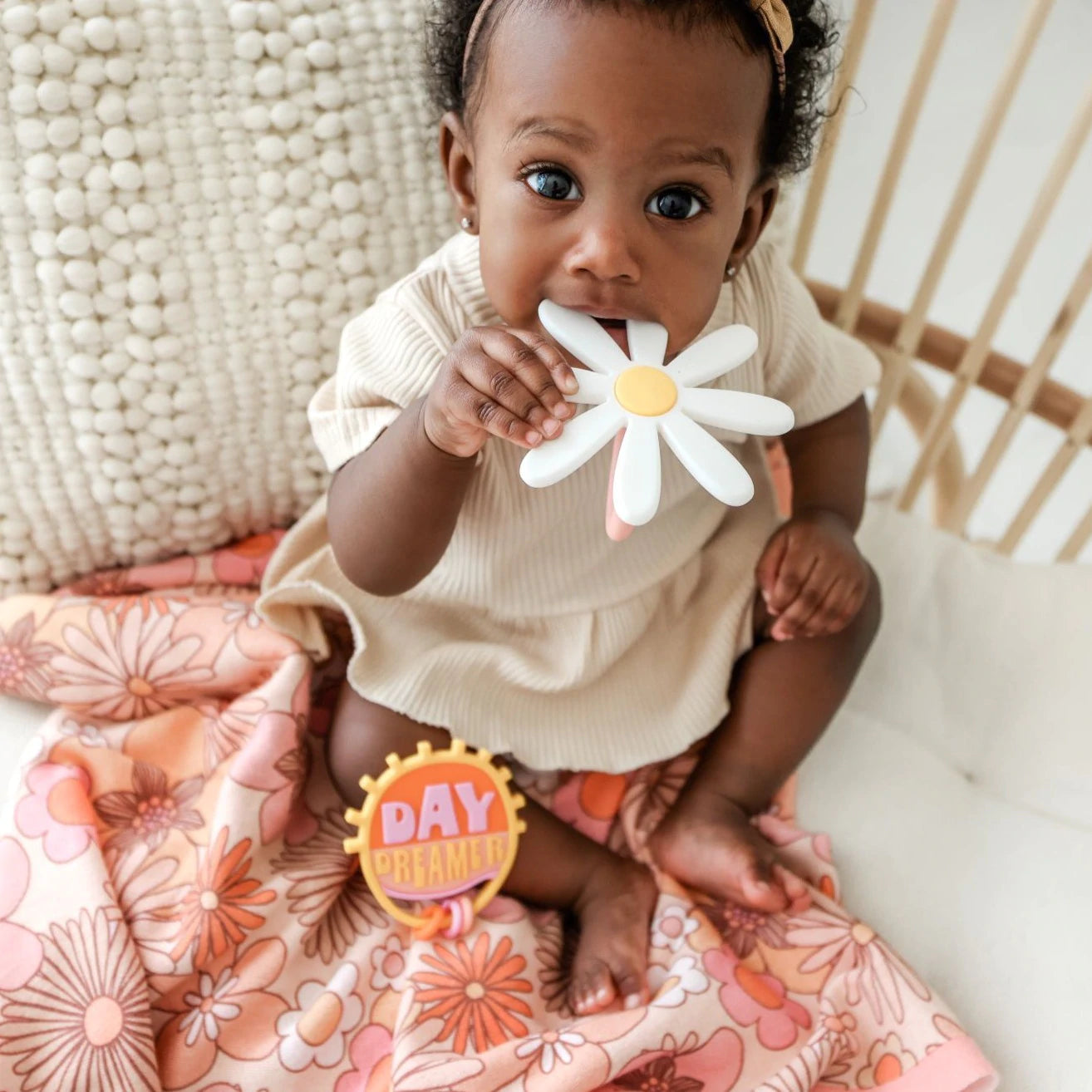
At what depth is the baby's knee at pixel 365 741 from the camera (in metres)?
0.74

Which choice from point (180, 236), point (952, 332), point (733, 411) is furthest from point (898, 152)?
point (180, 236)

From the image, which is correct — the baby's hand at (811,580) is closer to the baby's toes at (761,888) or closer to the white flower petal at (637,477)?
the baby's toes at (761,888)

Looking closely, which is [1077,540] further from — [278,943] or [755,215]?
[278,943]

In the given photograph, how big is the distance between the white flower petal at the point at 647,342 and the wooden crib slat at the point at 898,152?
0.35 meters

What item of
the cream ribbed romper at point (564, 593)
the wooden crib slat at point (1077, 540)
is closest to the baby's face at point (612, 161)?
the cream ribbed romper at point (564, 593)

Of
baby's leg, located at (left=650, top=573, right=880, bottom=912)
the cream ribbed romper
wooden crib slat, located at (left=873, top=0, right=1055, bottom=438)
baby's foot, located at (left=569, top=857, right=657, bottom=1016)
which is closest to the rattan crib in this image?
wooden crib slat, located at (left=873, top=0, right=1055, bottom=438)

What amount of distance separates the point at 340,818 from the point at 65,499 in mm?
299

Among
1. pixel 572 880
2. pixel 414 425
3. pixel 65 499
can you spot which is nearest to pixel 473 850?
pixel 572 880

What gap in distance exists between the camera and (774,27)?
58 centimetres

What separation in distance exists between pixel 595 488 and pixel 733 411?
194 millimetres

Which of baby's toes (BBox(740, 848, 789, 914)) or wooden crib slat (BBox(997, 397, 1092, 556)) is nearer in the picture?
baby's toes (BBox(740, 848, 789, 914))

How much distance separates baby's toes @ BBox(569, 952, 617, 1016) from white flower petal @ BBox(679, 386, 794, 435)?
1.16 ft

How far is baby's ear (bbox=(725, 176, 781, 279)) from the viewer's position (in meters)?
0.66

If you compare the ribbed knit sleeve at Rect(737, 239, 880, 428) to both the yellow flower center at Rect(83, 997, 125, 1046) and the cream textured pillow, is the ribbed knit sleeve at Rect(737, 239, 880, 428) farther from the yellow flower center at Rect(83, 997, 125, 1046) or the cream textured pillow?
the yellow flower center at Rect(83, 997, 125, 1046)
